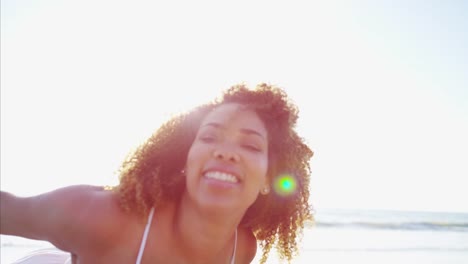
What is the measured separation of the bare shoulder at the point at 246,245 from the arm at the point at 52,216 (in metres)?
1.57

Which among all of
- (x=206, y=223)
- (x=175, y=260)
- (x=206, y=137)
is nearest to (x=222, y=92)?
(x=206, y=137)

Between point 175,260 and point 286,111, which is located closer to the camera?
point 175,260

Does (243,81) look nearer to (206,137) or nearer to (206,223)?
(206,137)

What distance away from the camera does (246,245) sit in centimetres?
421

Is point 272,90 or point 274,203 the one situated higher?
point 272,90

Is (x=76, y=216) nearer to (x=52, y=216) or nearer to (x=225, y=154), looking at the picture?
(x=52, y=216)

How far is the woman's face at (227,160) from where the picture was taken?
3258 millimetres

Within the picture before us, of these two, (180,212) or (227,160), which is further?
(180,212)

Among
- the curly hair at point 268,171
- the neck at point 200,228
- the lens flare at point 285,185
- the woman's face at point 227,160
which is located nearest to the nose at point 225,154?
the woman's face at point 227,160

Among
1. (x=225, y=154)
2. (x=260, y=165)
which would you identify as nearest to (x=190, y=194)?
(x=225, y=154)

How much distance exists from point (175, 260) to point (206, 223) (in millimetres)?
372

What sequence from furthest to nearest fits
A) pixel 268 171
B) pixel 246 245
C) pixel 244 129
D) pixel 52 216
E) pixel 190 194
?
pixel 246 245, pixel 268 171, pixel 244 129, pixel 190 194, pixel 52 216

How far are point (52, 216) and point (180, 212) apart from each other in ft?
3.34

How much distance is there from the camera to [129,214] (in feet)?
10.7
